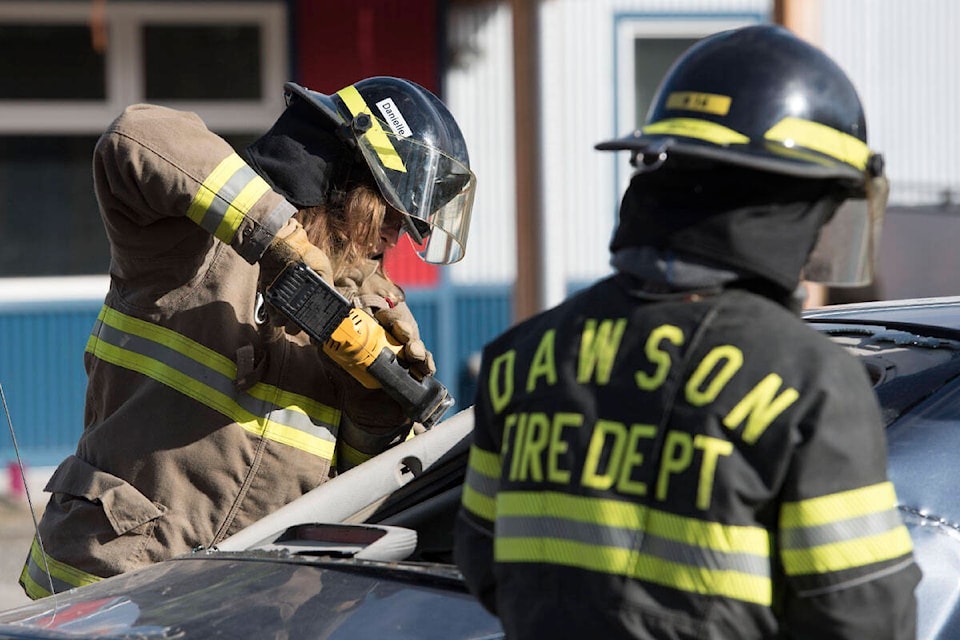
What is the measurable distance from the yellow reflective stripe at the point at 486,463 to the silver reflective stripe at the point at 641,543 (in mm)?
135

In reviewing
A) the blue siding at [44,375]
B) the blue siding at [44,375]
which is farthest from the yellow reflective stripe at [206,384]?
the blue siding at [44,375]

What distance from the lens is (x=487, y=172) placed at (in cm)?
759

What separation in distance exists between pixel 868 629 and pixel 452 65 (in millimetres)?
6433

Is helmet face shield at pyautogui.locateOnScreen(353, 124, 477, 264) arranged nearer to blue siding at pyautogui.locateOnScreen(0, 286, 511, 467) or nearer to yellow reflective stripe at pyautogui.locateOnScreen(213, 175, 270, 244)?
yellow reflective stripe at pyautogui.locateOnScreen(213, 175, 270, 244)

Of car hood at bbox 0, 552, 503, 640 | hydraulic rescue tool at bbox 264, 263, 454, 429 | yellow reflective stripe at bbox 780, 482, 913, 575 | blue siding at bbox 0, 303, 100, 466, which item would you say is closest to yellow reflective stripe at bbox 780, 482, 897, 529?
yellow reflective stripe at bbox 780, 482, 913, 575

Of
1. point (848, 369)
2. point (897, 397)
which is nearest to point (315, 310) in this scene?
point (897, 397)

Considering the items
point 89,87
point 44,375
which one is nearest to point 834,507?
point 44,375

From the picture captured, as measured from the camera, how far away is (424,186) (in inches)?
112

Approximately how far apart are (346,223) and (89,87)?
5.06 m

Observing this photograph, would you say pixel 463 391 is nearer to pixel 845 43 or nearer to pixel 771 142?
pixel 845 43

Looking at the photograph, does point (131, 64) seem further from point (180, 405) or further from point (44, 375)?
point (180, 405)

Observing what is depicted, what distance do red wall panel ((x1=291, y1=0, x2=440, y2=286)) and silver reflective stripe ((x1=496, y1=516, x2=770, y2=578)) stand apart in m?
5.87

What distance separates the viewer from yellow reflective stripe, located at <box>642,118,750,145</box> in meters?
1.50

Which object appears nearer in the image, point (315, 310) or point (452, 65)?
point (315, 310)
